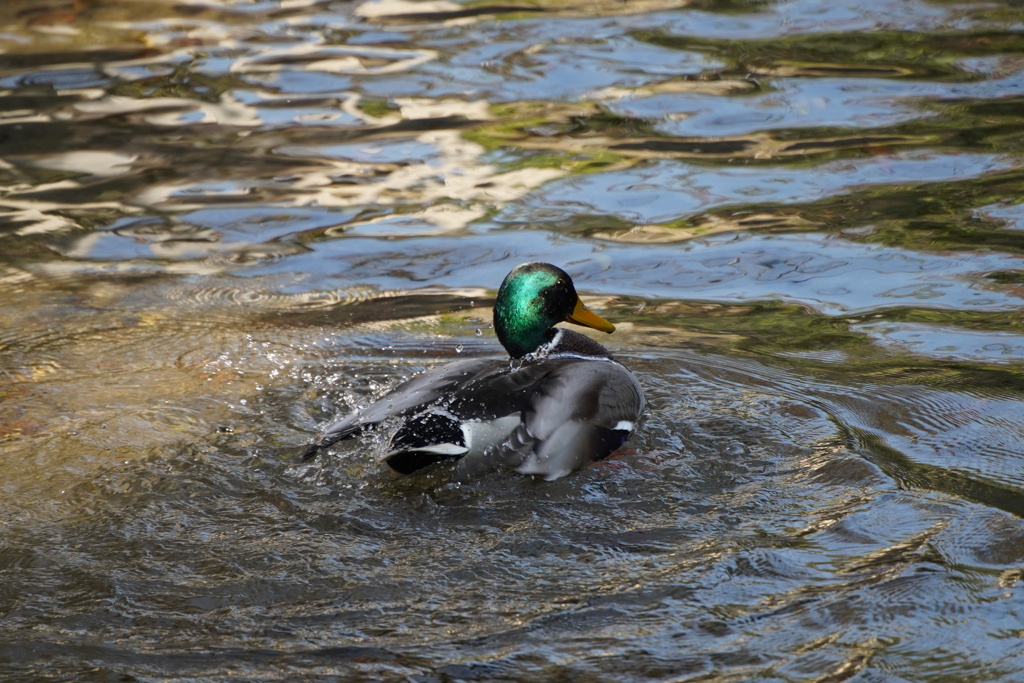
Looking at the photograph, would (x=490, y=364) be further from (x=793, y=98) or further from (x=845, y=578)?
(x=793, y=98)

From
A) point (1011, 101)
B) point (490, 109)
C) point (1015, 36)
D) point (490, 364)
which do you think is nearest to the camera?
point (490, 364)

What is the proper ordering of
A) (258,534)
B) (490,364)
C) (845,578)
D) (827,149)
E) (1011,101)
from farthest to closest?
(1011,101) < (827,149) < (490,364) < (258,534) < (845,578)

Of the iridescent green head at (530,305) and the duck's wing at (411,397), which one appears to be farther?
the iridescent green head at (530,305)

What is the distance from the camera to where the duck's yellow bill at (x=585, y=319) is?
5711mm

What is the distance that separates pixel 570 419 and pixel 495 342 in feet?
4.49

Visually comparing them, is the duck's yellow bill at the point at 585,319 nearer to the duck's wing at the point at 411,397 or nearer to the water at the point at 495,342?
the water at the point at 495,342

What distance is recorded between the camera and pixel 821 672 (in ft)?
11.2

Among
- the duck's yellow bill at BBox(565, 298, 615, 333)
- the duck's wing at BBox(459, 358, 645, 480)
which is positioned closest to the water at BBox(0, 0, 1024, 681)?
the duck's wing at BBox(459, 358, 645, 480)

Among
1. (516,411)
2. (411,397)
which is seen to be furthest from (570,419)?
(411,397)

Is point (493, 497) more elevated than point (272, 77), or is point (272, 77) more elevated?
point (272, 77)

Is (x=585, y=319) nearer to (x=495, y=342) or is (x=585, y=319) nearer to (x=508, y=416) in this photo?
(x=495, y=342)

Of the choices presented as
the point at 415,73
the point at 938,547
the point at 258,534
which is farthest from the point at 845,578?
the point at 415,73

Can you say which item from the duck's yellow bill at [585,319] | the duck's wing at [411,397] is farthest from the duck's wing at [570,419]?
the duck's yellow bill at [585,319]

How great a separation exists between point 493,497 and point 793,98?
239 inches
